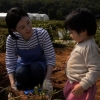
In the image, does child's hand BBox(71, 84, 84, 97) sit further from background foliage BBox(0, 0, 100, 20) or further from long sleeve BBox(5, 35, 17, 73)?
background foliage BBox(0, 0, 100, 20)

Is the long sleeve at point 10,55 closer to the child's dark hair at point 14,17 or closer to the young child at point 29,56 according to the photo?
the young child at point 29,56

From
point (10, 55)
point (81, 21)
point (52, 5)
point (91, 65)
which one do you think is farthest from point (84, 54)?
Answer: point (52, 5)

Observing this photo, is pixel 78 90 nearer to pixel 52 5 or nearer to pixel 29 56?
pixel 29 56

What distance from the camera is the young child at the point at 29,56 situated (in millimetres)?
2525

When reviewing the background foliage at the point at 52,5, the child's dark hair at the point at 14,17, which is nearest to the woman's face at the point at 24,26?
the child's dark hair at the point at 14,17

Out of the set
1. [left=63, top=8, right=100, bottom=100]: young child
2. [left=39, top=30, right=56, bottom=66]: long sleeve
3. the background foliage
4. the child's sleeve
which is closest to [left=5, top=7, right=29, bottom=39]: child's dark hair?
[left=39, top=30, right=56, bottom=66]: long sleeve

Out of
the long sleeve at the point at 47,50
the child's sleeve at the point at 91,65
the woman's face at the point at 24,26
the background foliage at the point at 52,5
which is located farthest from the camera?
the background foliage at the point at 52,5

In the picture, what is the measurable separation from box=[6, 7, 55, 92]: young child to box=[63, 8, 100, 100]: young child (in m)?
0.58

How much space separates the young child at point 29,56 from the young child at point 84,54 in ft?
1.91

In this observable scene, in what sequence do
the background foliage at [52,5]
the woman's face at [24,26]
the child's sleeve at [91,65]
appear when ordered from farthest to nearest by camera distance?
the background foliage at [52,5], the woman's face at [24,26], the child's sleeve at [91,65]

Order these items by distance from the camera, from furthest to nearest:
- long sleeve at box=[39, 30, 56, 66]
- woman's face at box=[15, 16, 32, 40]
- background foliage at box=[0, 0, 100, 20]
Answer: background foliage at box=[0, 0, 100, 20], long sleeve at box=[39, 30, 56, 66], woman's face at box=[15, 16, 32, 40]

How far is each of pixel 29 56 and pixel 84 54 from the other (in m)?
0.90

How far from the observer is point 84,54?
6.06ft

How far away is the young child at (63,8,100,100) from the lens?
181cm
